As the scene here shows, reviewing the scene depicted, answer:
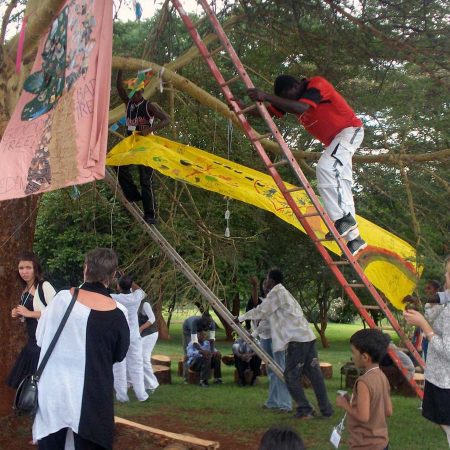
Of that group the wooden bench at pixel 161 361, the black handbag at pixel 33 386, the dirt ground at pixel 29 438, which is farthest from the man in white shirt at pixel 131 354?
the black handbag at pixel 33 386

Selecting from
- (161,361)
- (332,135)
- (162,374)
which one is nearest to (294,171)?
(332,135)

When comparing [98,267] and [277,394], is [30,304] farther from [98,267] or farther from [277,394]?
[277,394]

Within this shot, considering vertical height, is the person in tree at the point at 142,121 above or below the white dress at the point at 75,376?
above

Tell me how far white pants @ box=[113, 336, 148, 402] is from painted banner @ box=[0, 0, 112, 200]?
487 centimetres

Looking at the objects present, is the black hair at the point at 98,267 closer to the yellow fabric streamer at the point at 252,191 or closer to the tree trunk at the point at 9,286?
the yellow fabric streamer at the point at 252,191

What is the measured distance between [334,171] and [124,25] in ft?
23.5

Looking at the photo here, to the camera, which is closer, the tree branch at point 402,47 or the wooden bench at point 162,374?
the tree branch at point 402,47

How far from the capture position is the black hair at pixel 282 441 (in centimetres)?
254

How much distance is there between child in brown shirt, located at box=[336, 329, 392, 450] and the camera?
4363mm

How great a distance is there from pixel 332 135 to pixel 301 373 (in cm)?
362

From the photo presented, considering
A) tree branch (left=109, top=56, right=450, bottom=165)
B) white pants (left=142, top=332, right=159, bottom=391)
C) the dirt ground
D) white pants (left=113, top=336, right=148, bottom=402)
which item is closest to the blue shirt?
white pants (left=142, top=332, right=159, bottom=391)

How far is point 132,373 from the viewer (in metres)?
9.62

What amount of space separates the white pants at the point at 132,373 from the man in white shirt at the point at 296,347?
184cm

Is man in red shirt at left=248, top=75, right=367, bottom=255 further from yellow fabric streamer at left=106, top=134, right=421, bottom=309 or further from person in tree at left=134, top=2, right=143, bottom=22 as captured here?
person in tree at left=134, top=2, right=143, bottom=22
